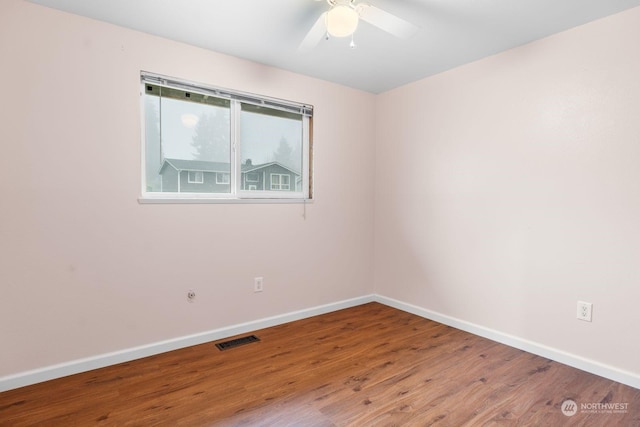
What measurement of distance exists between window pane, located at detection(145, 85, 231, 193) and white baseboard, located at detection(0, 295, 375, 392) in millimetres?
1165

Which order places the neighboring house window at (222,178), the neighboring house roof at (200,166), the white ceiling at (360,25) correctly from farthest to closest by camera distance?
the neighboring house window at (222,178), the neighboring house roof at (200,166), the white ceiling at (360,25)

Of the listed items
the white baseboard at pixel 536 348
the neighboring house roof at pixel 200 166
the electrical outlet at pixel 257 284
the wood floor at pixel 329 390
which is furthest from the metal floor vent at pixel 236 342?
the white baseboard at pixel 536 348

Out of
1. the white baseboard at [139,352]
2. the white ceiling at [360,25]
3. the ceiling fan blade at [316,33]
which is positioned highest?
the white ceiling at [360,25]

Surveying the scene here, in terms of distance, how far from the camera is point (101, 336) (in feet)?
7.62

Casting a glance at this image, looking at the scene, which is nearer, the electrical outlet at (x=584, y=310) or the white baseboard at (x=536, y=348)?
the white baseboard at (x=536, y=348)

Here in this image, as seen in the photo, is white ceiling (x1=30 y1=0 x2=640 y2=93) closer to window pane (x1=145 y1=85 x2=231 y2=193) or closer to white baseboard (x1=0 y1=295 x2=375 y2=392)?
window pane (x1=145 y1=85 x2=231 y2=193)

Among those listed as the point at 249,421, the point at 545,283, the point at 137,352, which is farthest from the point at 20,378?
the point at 545,283

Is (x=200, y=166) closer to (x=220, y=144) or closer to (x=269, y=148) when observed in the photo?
(x=220, y=144)

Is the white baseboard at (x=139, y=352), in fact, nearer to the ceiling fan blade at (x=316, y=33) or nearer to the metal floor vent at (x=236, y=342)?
the metal floor vent at (x=236, y=342)

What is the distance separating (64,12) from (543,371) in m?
3.88

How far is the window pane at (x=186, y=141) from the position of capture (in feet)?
8.42

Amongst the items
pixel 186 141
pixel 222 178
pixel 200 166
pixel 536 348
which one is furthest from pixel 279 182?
pixel 536 348

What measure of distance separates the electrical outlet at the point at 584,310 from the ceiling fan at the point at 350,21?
2.10 metres

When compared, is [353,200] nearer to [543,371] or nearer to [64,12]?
[543,371]
